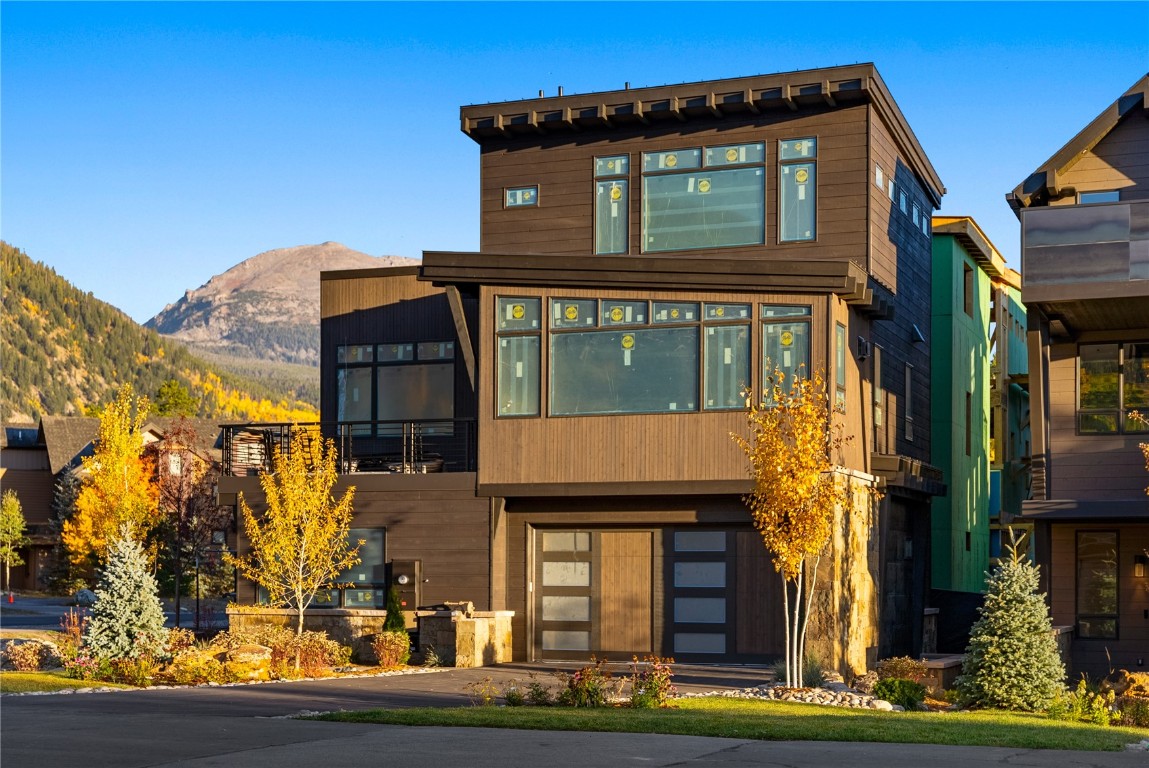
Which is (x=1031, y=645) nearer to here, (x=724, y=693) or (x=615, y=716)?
(x=724, y=693)

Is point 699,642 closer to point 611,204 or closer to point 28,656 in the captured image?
point 611,204

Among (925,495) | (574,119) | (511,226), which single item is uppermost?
(574,119)

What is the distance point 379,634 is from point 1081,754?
12766mm

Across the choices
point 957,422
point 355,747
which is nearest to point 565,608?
point 355,747

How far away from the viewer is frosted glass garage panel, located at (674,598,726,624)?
2393cm

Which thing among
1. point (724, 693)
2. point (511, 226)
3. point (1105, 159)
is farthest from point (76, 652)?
point (1105, 159)

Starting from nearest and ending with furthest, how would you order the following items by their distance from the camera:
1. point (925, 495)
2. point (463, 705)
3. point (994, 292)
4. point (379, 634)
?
1. point (463, 705)
2. point (379, 634)
3. point (925, 495)
4. point (994, 292)

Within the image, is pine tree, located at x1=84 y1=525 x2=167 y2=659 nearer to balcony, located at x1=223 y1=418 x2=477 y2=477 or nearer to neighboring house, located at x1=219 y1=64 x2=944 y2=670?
neighboring house, located at x1=219 y1=64 x2=944 y2=670

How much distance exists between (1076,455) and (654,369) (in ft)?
23.1

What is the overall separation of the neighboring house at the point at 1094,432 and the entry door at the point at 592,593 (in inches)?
252

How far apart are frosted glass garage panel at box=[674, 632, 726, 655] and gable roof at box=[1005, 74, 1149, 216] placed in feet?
28.3

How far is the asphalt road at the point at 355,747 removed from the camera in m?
12.4

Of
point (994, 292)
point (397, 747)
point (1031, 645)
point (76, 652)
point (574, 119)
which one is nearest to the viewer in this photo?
point (397, 747)

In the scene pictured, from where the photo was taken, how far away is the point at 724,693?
63.5ft
